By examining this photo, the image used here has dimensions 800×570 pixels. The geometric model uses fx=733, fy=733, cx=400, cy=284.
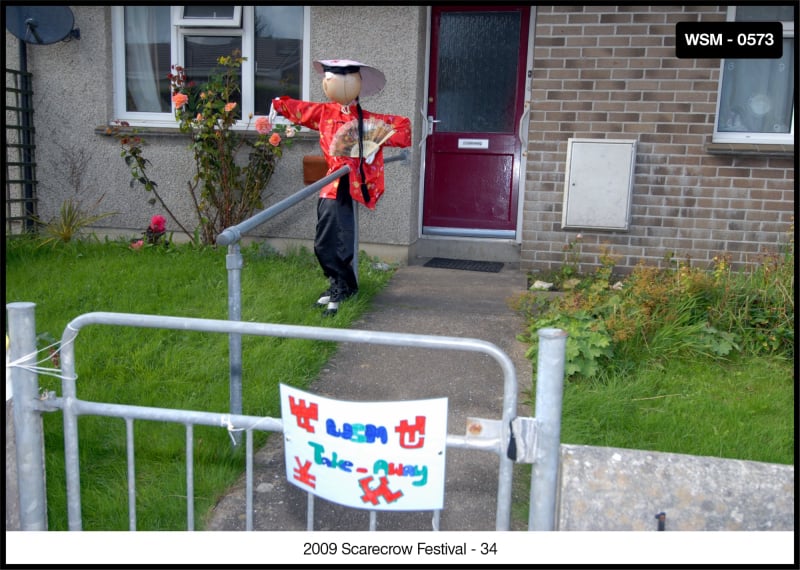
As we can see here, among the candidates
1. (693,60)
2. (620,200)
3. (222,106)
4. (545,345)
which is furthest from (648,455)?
(222,106)

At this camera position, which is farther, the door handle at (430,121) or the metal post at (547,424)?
the door handle at (430,121)

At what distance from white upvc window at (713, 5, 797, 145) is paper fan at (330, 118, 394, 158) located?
336 cm

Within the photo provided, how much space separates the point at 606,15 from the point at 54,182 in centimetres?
560

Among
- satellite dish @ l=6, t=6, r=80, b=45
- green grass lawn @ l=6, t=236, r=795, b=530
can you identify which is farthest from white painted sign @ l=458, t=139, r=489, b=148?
satellite dish @ l=6, t=6, r=80, b=45

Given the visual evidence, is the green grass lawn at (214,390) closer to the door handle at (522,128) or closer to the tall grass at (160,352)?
the tall grass at (160,352)

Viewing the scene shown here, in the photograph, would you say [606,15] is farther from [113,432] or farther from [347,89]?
[113,432]

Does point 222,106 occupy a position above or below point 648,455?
above

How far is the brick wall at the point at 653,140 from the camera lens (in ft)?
20.3

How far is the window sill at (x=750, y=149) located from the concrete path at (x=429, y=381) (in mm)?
1945

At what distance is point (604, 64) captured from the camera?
6277mm

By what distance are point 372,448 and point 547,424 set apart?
0.45 m

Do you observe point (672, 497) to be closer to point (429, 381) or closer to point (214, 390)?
point (429, 381)

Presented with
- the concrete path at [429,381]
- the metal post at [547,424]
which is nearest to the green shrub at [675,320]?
the concrete path at [429,381]

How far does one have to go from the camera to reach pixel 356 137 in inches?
189
